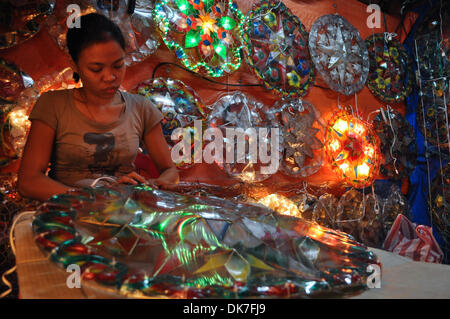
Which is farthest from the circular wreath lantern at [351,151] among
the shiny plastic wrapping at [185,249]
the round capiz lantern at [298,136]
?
the shiny plastic wrapping at [185,249]

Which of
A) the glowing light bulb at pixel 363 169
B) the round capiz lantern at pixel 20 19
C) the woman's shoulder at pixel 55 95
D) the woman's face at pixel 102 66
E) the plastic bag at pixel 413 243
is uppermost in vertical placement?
the round capiz lantern at pixel 20 19

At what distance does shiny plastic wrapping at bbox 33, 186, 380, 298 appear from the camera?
0.47 meters

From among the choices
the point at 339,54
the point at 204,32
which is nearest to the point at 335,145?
the point at 339,54

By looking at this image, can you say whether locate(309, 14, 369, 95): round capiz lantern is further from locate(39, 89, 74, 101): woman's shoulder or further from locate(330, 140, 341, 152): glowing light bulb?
locate(39, 89, 74, 101): woman's shoulder

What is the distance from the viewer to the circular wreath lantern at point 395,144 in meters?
2.22

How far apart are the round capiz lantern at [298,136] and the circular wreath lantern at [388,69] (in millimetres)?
714

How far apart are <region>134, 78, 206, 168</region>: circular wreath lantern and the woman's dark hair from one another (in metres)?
0.38

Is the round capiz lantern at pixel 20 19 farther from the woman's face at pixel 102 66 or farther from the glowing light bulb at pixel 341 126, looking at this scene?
the glowing light bulb at pixel 341 126

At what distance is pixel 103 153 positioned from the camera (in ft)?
3.53

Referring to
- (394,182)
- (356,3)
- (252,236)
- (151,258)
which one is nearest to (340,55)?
(356,3)

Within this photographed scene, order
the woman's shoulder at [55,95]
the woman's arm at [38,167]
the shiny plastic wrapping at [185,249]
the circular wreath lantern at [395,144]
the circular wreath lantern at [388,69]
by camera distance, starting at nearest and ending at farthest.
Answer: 1. the shiny plastic wrapping at [185,249]
2. the woman's arm at [38,167]
3. the woman's shoulder at [55,95]
4. the circular wreath lantern at [395,144]
5. the circular wreath lantern at [388,69]

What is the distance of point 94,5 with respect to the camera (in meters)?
1.25

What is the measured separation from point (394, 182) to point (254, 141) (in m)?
1.25
